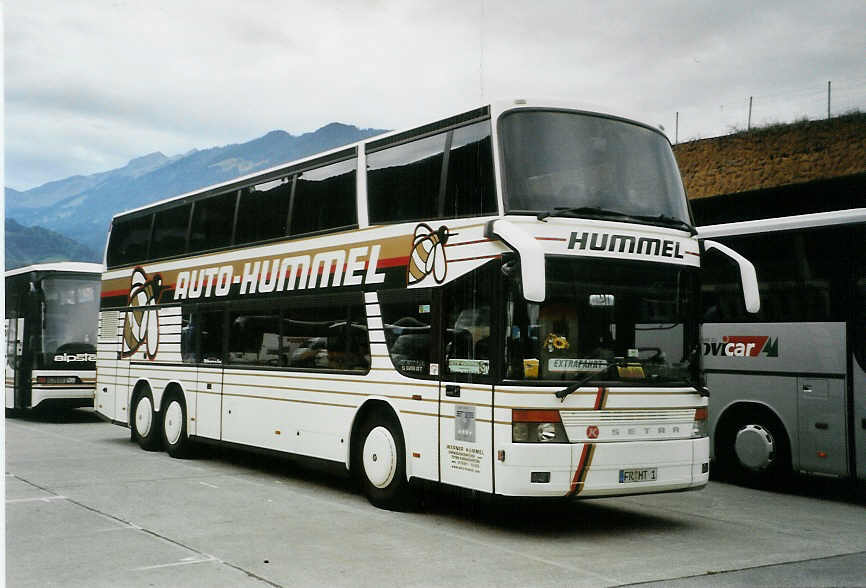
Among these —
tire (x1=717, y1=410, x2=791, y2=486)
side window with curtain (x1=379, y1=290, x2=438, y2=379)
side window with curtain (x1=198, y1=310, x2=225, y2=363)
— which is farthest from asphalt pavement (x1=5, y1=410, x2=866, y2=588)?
side window with curtain (x1=198, y1=310, x2=225, y2=363)

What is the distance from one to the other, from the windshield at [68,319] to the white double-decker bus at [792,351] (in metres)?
14.5

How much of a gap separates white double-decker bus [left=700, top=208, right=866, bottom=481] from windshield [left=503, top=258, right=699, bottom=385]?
9.08 feet

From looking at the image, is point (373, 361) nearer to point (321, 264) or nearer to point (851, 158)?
point (321, 264)

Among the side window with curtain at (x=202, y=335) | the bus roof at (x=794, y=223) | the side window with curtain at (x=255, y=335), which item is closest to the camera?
the bus roof at (x=794, y=223)

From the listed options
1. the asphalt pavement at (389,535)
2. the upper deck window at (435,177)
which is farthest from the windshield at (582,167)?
the asphalt pavement at (389,535)

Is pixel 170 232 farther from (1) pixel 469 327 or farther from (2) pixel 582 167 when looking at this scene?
(2) pixel 582 167

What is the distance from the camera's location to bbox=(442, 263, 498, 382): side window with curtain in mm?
8641

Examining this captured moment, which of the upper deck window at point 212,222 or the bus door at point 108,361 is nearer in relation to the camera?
the upper deck window at point 212,222

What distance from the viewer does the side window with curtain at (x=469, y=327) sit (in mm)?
8641

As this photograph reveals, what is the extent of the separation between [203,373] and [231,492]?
3438 millimetres

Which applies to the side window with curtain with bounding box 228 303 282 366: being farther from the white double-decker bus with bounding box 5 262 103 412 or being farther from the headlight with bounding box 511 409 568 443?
the white double-decker bus with bounding box 5 262 103 412

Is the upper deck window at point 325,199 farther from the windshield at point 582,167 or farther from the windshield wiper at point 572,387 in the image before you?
the windshield wiper at point 572,387

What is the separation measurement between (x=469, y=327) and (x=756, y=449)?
16.3 feet

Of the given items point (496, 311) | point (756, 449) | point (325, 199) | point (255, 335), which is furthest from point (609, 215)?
point (255, 335)
